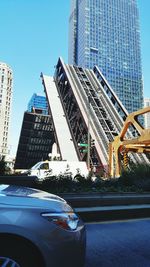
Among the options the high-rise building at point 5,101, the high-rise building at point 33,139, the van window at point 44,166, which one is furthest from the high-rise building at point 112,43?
the van window at point 44,166

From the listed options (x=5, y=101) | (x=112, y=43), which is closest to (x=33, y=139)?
(x=5, y=101)

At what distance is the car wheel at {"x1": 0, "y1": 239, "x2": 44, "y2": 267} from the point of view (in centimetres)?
229

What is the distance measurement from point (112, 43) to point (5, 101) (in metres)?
53.5

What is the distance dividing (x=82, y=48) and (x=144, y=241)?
12111cm

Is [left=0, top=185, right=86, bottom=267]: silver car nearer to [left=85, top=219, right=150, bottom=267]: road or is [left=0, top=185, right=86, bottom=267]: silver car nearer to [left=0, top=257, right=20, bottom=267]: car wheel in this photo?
[left=0, top=257, right=20, bottom=267]: car wheel

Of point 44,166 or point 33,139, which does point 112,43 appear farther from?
point 44,166

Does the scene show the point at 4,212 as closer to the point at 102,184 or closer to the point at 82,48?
the point at 102,184

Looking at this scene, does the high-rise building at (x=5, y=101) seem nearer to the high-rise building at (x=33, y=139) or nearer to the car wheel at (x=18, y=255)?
the high-rise building at (x=33, y=139)

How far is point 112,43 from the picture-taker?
404ft

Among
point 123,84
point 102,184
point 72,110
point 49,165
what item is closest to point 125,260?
point 102,184

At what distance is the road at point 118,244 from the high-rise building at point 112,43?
98.7 meters

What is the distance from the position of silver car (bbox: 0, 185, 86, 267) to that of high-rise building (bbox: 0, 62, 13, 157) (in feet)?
380

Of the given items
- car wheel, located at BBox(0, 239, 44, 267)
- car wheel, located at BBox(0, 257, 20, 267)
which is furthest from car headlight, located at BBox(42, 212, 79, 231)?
car wheel, located at BBox(0, 257, 20, 267)

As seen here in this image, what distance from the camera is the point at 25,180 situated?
7754 millimetres
